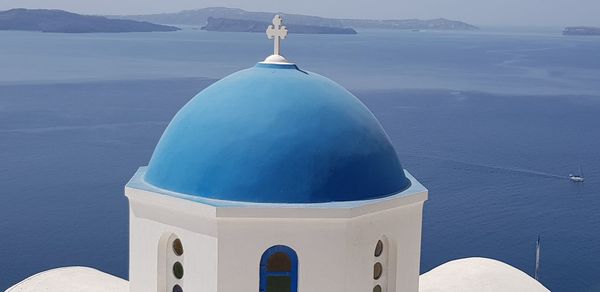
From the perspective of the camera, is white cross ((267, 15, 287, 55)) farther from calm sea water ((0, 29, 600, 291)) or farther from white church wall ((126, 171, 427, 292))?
calm sea water ((0, 29, 600, 291))

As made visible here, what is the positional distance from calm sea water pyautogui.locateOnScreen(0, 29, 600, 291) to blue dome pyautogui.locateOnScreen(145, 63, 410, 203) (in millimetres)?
24372

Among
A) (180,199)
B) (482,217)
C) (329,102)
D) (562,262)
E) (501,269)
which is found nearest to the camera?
(180,199)

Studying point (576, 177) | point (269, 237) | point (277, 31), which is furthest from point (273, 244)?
point (576, 177)

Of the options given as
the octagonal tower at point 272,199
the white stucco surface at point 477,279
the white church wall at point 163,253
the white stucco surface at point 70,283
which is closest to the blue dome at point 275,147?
the octagonal tower at point 272,199

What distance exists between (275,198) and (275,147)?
0.47m

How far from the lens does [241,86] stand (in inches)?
300

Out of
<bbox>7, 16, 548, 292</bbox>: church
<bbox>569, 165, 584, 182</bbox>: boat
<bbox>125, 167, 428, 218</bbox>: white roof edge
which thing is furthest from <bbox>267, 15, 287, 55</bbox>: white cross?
<bbox>569, 165, 584, 182</bbox>: boat

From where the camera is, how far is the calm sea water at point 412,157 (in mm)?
34750

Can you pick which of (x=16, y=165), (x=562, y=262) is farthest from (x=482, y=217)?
(x=16, y=165)

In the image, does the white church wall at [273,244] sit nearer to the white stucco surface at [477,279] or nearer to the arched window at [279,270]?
the arched window at [279,270]

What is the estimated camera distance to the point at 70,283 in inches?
427

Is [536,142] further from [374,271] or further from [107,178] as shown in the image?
[374,271]

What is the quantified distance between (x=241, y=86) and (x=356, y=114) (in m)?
1.16

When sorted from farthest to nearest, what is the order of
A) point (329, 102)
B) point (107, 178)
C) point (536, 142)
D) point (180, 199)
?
point (536, 142) < point (107, 178) < point (329, 102) < point (180, 199)
